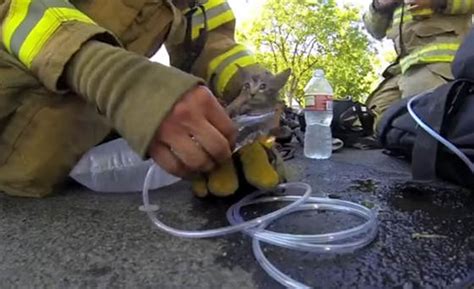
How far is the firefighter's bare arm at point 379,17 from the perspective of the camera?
88.4 inches

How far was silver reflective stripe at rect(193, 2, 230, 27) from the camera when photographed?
1105 millimetres

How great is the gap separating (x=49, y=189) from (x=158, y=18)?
1.18 feet

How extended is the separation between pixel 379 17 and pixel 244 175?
174 cm

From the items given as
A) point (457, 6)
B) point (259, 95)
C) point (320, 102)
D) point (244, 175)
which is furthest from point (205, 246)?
point (457, 6)

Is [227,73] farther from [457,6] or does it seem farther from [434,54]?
[457,6]

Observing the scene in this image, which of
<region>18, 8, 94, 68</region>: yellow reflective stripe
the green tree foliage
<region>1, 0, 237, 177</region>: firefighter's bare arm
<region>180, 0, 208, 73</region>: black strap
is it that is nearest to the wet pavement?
<region>1, 0, 237, 177</region>: firefighter's bare arm

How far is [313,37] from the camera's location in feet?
22.8

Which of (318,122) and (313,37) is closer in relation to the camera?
(318,122)

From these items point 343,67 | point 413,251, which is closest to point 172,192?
point 413,251

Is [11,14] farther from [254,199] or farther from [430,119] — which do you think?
[430,119]

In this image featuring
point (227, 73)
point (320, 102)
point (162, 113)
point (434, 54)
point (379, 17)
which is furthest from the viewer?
point (379, 17)

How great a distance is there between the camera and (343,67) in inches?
265

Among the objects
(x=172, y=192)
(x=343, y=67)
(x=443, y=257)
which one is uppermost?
(x=443, y=257)

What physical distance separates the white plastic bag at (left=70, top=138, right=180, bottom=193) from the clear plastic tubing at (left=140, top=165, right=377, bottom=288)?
96 millimetres
